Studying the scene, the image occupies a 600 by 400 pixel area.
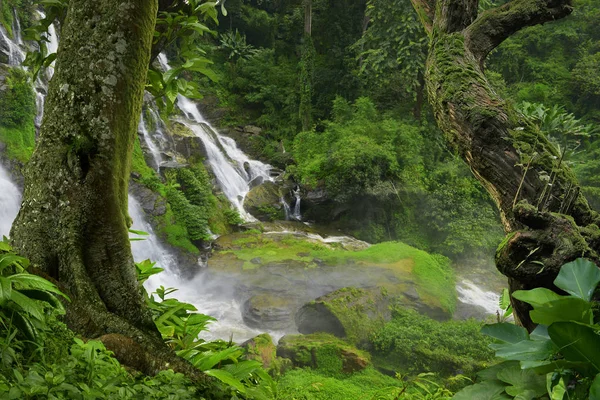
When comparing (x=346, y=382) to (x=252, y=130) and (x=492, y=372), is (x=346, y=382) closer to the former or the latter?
(x=492, y=372)

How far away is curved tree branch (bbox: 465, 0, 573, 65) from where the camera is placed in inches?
80.4

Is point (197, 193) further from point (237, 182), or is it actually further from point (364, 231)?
point (364, 231)

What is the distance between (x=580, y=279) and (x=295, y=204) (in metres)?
12.3

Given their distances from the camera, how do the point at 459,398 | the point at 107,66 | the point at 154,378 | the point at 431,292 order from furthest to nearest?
the point at 431,292, the point at 107,66, the point at 154,378, the point at 459,398

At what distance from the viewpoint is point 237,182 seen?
1377 centimetres

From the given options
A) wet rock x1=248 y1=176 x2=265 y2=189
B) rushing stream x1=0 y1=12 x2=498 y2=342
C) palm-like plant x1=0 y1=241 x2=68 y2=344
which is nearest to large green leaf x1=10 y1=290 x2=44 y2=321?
palm-like plant x1=0 y1=241 x2=68 y2=344

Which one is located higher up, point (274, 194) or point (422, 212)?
point (274, 194)

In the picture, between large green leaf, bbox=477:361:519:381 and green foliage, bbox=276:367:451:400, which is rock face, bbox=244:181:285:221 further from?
large green leaf, bbox=477:361:519:381

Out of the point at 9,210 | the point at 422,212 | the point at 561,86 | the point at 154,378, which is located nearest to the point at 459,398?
the point at 154,378

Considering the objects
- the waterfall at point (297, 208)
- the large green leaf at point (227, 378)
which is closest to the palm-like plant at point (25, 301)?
the large green leaf at point (227, 378)

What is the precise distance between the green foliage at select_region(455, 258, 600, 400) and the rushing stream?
406cm

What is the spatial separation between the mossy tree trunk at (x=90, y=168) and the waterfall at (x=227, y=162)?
10.7 m

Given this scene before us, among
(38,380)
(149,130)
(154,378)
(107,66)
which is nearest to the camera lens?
(38,380)

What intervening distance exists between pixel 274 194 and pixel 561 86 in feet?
43.8
